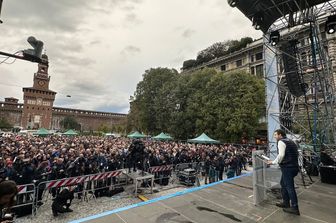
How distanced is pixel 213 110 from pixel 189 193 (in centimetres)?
2160

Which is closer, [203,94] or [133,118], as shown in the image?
Result: [203,94]

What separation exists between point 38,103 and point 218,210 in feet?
321

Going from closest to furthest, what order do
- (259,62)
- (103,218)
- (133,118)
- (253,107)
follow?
(103,218) → (253,107) → (259,62) → (133,118)

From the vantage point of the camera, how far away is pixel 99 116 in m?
107

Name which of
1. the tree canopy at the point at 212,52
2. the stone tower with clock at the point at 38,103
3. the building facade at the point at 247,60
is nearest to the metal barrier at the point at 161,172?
the building facade at the point at 247,60

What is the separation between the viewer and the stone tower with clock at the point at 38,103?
79.6 meters

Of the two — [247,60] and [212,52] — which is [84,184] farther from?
[212,52]

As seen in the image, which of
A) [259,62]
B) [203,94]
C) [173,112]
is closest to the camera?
[203,94]

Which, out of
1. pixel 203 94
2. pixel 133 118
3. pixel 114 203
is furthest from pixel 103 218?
pixel 133 118

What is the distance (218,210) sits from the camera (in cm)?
481

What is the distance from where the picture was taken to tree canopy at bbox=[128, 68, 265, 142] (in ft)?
80.7

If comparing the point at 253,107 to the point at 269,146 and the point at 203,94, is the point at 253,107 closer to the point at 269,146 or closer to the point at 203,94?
the point at 203,94

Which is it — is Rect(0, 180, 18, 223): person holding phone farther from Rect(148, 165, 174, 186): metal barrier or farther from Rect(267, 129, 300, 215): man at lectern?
Rect(148, 165, 174, 186): metal barrier

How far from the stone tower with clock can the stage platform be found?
9351 centimetres
